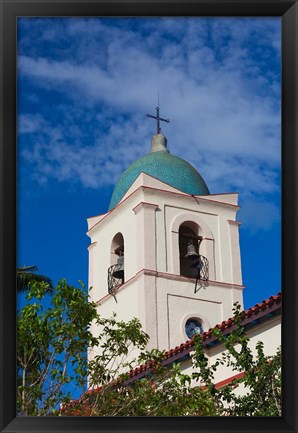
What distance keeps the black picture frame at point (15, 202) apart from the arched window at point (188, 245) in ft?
56.7

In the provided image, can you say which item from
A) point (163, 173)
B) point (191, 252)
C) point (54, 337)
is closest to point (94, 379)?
point (54, 337)

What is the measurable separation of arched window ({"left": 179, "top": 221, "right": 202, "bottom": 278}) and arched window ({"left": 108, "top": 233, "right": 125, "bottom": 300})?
1.49m

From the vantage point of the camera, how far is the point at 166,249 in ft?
73.9

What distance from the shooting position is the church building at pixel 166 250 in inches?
865

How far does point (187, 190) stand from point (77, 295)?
14713 millimetres

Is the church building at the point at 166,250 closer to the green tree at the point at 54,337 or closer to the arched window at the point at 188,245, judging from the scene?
the arched window at the point at 188,245

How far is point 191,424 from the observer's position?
16.2 feet

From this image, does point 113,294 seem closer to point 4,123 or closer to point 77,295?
point 77,295

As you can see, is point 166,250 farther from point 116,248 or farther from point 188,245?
point 116,248

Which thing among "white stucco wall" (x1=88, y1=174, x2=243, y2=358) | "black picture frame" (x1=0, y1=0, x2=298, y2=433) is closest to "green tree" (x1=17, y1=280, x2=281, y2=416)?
"black picture frame" (x1=0, y1=0, x2=298, y2=433)

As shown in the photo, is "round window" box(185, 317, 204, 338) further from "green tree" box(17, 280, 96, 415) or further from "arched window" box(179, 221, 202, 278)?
"green tree" box(17, 280, 96, 415)

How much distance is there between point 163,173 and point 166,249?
195 cm

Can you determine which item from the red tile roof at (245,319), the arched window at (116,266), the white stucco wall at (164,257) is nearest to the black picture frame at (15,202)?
the red tile roof at (245,319)

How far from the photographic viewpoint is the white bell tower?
72.3ft
